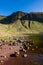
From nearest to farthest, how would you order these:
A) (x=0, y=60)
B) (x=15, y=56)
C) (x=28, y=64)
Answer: (x=28, y=64) < (x=0, y=60) < (x=15, y=56)

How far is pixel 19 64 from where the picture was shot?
3950 cm

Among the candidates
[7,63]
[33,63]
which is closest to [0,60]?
[7,63]

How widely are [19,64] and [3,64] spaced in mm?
4049

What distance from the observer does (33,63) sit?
3950 cm

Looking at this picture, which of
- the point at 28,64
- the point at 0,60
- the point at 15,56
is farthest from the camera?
the point at 15,56

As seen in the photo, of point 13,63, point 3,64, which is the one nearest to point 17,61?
point 13,63

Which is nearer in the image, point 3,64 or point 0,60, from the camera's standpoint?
point 3,64

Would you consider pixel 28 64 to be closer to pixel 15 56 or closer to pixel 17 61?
pixel 17 61

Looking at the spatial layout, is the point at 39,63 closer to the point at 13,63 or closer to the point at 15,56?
the point at 13,63

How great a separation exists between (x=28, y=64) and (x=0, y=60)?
8330 mm

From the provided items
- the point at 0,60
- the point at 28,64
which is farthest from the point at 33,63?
the point at 0,60

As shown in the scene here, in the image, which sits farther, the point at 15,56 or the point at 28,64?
the point at 15,56

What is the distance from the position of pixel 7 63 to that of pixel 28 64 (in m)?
5.53

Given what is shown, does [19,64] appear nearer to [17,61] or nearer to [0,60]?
[17,61]
